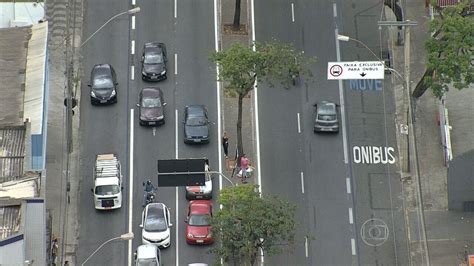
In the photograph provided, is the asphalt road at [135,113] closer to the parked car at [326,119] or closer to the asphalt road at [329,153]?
the asphalt road at [329,153]

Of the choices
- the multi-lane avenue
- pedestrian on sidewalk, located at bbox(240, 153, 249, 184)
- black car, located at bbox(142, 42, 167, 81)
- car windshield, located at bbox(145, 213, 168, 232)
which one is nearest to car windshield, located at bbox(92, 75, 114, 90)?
the multi-lane avenue

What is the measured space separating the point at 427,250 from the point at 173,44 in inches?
999

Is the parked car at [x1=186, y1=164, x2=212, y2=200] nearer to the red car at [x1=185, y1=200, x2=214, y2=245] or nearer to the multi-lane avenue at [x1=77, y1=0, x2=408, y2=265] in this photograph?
the multi-lane avenue at [x1=77, y1=0, x2=408, y2=265]

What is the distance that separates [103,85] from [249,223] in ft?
61.2

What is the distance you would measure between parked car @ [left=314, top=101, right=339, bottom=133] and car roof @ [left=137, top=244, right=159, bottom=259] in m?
16.1

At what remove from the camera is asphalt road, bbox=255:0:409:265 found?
8394 centimetres

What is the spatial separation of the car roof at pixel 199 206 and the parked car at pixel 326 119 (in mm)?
10543

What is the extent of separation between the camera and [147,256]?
7975 cm

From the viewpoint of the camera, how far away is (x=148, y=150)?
87.8 meters

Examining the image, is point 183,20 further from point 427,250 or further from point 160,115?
point 427,250

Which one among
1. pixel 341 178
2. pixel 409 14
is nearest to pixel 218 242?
pixel 341 178

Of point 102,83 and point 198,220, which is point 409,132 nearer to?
point 198,220

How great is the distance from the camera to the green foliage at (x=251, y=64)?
83000 mm

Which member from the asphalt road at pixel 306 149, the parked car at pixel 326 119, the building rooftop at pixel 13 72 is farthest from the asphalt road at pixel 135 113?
the parked car at pixel 326 119
